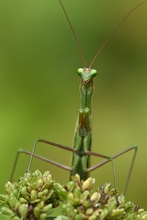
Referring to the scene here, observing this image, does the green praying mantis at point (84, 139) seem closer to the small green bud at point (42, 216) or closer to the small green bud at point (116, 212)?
the small green bud at point (116, 212)

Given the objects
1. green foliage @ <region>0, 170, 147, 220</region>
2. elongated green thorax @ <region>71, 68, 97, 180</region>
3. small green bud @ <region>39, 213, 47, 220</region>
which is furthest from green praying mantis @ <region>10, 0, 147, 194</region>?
small green bud @ <region>39, 213, 47, 220</region>

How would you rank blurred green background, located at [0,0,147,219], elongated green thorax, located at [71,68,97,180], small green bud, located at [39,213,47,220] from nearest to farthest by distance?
small green bud, located at [39,213,47,220], elongated green thorax, located at [71,68,97,180], blurred green background, located at [0,0,147,219]

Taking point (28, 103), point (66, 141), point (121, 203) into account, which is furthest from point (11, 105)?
point (121, 203)

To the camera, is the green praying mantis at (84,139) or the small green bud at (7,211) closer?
the small green bud at (7,211)

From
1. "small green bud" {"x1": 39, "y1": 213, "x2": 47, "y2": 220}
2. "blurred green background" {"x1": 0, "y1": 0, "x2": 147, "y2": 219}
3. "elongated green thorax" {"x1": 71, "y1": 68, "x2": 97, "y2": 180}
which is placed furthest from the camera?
"blurred green background" {"x1": 0, "y1": 0, "x2": 147, "y2": 219}

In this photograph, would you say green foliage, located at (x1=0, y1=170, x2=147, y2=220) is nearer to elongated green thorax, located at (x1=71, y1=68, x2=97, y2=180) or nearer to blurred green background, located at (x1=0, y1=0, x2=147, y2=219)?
elongated green thorax, located at (x1=71, y1=68, x2=97, y2=180)

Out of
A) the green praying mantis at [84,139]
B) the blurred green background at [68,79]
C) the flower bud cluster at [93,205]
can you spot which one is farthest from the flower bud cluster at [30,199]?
the blurred green background at [68,79]
